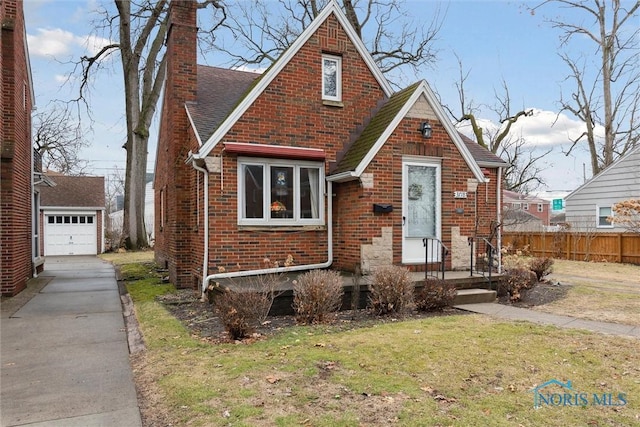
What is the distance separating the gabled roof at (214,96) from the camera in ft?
33.5

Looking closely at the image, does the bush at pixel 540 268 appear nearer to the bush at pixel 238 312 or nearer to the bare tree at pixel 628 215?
the bush at pixel 238 312

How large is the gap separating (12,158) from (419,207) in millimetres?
9901

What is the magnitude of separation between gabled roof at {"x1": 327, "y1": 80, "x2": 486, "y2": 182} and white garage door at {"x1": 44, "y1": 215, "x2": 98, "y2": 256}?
932 inches

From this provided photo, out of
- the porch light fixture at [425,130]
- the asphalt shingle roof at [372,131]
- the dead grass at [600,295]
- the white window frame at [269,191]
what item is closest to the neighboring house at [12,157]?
the white window frame at [269,191]

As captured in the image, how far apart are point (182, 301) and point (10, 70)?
24.5ft

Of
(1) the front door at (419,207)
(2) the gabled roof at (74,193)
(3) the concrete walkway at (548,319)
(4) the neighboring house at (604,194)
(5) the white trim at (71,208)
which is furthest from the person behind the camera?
(2) the gabled roof at (74,193)

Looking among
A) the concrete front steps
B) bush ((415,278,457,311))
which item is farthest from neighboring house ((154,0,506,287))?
bush ((415,278,457,311))

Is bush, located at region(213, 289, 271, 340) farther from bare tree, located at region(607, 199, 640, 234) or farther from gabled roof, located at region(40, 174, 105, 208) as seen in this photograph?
gabled roof, located at region(40, 174, 105, 208)

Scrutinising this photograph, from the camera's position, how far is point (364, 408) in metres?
3.95

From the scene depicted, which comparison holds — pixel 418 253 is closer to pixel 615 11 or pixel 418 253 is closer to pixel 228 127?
pixel 228 127

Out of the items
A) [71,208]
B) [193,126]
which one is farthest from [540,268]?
[71,208]

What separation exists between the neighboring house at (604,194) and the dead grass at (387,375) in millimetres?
17095

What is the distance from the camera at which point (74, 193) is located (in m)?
28.7

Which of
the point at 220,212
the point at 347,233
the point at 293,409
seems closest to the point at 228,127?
the point at 220,212
